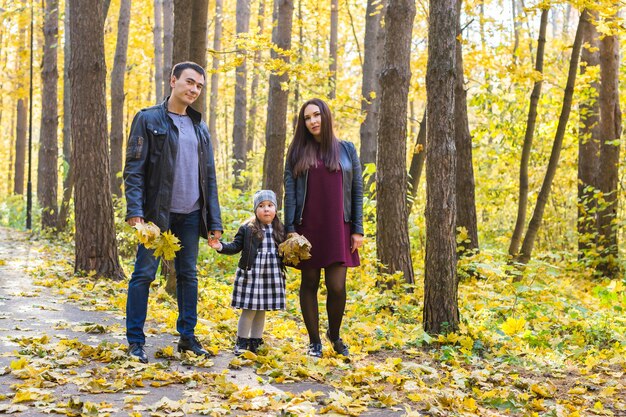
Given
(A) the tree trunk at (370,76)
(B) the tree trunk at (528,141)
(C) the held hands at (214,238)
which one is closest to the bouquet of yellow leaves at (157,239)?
(C) the held hands at (214,238)

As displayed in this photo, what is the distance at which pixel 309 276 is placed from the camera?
571cm

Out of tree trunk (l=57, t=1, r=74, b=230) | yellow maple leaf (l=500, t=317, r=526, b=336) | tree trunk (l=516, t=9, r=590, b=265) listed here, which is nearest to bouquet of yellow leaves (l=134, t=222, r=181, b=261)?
yellow maple leaf (l=500, t=317, r=526, b=336)

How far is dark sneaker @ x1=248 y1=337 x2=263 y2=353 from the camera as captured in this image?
19.0 feet

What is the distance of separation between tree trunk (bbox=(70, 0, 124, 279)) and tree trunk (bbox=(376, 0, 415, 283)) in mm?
3901

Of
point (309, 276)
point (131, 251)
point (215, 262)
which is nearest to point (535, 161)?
point (215, 262)

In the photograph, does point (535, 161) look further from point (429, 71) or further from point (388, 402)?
point (388, 402)

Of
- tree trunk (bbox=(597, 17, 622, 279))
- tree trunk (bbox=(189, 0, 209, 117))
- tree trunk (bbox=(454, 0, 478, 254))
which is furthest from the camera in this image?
tree trunk (bbox=(597, 17, 622, 279))

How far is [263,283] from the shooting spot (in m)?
5.71

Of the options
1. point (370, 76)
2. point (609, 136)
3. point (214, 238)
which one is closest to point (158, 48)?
point (370, 76)

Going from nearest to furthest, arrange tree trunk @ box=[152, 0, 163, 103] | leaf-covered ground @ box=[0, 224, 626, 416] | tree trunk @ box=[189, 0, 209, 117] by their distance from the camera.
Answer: leaf-covered ground @ box=[0, 224, 626, 416]
tree trunk @ box=[189, 0, 209, 117]
tree trunk @ box=[152, 0, 163, 103]

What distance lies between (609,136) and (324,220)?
30.7 feet

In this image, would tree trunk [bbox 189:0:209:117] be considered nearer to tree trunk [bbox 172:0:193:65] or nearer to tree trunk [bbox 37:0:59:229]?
tree trunk [bbox 172:0:193:65]

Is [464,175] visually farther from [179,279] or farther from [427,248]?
[179,279]

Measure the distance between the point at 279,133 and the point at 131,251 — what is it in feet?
12.1
